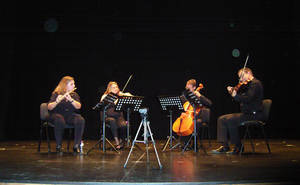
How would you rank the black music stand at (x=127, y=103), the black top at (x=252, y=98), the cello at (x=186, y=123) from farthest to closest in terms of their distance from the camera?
the cello at (x=186, y=123) < the black music stand at (x=127, y=103) < the black top at (x=252, y=98)

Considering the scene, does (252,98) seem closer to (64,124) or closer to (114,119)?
(114,119)

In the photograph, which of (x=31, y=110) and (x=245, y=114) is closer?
(x=245, y=114)

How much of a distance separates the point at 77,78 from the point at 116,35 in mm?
1325

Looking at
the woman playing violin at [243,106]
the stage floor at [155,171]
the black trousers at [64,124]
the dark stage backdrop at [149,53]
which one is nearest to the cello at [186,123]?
the woman playing violin at [243,106]

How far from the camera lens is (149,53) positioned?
765cm

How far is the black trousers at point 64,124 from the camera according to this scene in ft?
16.4

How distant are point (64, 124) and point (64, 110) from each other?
24 cm

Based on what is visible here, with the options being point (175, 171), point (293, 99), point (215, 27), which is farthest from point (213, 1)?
point (175, 171)

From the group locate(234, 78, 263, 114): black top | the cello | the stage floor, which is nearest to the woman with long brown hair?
the stage floor

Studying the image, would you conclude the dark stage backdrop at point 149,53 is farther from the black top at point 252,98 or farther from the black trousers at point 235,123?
the black top at point 252,98

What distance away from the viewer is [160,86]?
760 centimetres

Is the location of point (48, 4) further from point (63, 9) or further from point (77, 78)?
point (77, 78)

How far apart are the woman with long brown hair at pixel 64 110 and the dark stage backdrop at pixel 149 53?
238 centimetres

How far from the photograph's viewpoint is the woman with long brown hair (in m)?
4.96
